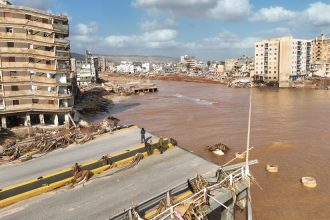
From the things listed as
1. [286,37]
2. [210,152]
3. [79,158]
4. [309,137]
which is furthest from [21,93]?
[286,37]

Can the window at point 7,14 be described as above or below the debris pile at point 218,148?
above

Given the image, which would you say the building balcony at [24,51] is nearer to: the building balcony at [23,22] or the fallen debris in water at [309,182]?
the building balcony at [23,22]

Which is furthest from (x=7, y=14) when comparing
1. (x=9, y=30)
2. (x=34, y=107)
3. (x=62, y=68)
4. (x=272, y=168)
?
(x=272, y=168)

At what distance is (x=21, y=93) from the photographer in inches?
1356

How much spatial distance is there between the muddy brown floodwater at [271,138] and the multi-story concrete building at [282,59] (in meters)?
44.2

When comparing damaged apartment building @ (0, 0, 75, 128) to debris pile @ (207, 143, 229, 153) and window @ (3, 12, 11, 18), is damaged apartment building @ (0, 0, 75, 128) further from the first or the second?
debris pile @ (207, 143, 229, 153)

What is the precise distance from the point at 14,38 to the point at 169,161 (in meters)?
25.2

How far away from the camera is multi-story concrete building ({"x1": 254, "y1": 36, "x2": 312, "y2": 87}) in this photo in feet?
367

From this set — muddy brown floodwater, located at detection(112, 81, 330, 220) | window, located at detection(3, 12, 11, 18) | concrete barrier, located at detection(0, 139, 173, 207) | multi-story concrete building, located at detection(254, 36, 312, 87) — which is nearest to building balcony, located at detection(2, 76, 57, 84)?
window, located at detection(3, 12, 11, 18)

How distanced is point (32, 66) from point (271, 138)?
30693 mm

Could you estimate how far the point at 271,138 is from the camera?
1491 inches

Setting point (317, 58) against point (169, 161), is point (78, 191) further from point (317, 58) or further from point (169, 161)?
point (317, 58)

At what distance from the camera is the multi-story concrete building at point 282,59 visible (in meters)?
112

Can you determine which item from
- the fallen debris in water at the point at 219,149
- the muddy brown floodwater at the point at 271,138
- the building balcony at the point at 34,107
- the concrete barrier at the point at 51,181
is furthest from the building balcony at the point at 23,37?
the fallen debris in water at the point at 219,149
